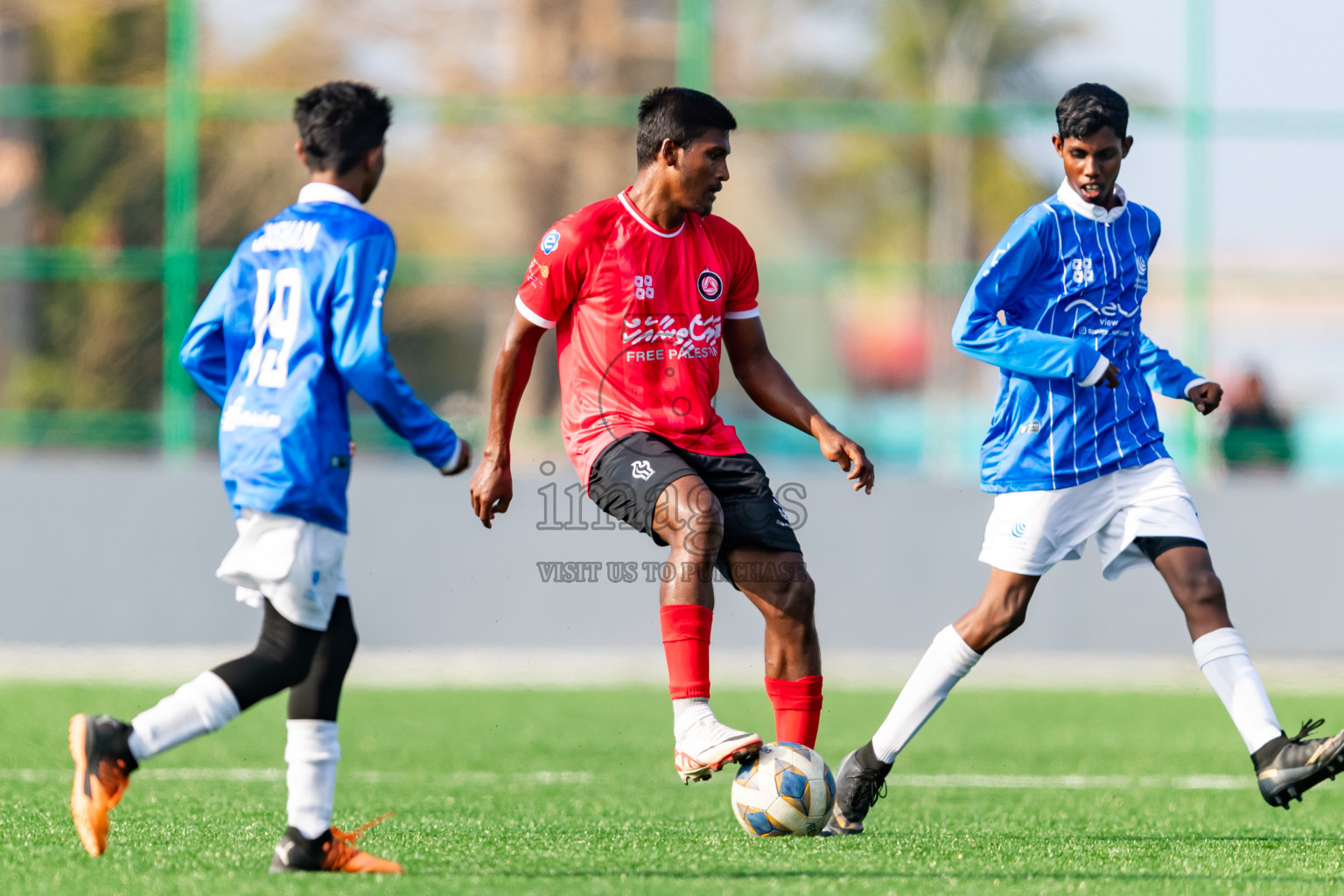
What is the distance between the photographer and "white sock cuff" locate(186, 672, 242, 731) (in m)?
4.16

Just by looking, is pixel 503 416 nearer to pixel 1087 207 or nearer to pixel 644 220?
pixel 644 220

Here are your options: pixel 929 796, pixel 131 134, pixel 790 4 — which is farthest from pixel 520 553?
pixel 790 4

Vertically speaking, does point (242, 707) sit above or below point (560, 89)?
below

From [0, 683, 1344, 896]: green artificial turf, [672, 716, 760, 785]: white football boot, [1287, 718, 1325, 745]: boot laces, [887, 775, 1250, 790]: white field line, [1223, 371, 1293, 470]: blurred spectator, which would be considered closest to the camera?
[0, 683, 1344, 896]: green artificial turf

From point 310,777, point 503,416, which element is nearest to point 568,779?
point 503,416

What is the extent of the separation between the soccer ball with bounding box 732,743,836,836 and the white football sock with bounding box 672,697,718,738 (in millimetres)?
209

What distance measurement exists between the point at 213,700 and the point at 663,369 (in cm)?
180

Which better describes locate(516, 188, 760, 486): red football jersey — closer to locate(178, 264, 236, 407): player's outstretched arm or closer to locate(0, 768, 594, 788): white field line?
locate(178, 264, 236, 407): player's outstretched arm

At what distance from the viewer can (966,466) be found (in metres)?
14.7

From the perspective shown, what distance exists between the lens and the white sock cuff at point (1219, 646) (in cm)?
511

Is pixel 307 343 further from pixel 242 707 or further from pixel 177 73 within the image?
pixel 177 73

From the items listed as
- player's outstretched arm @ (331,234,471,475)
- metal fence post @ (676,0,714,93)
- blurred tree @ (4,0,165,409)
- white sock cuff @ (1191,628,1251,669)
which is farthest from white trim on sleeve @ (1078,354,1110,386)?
blurred tree @ (4,0,165,409)

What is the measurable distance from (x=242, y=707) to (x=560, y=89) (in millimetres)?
16289

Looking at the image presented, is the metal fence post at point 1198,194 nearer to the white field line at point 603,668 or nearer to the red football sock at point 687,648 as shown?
the white field line at point 603,668
